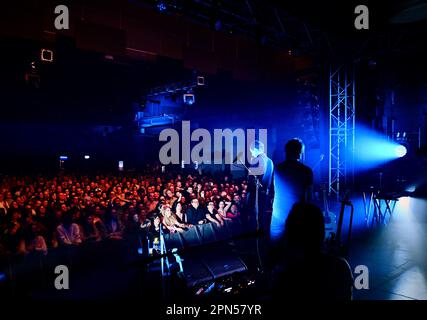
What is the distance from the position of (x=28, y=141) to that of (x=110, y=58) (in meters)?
11.4

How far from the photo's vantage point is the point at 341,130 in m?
8.89

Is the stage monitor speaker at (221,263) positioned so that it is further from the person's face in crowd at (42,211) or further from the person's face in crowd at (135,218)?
the person's face in crowd at (42,211)

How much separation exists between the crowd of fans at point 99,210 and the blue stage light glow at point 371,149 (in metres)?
3.61

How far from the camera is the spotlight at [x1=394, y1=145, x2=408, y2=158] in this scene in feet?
29.8

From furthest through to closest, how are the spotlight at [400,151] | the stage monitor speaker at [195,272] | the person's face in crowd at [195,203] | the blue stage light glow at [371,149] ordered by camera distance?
the blue stage light glow at [371,149], the spotlight at [400,151], the person's face in crowd at [195,203], the stage monitor speaker at [195,272]

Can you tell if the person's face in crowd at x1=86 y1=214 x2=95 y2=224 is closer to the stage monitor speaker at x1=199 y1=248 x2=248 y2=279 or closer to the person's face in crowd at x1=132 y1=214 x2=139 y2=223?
the person's face in crowd at x1=132 y1=214 x2=139 y2=223

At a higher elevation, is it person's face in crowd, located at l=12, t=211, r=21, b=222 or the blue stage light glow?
the blue stage light glow

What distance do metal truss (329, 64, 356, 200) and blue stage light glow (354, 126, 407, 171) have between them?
542 millimetres

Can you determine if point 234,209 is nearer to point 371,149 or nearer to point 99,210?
point 99,210

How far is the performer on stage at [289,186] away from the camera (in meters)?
3.11

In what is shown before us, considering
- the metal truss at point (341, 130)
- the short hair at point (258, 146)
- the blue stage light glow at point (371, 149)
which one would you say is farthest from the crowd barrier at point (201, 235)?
the blue stage light glow at point (371, 149)

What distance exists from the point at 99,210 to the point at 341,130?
22.3 feet

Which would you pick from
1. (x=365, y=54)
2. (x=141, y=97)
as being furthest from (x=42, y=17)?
(x=141, y=97)

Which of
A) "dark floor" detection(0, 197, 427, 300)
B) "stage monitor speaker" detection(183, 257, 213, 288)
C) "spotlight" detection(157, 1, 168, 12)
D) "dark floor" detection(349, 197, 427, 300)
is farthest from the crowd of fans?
"spotlight" detection(157, 1, 168, 12)
